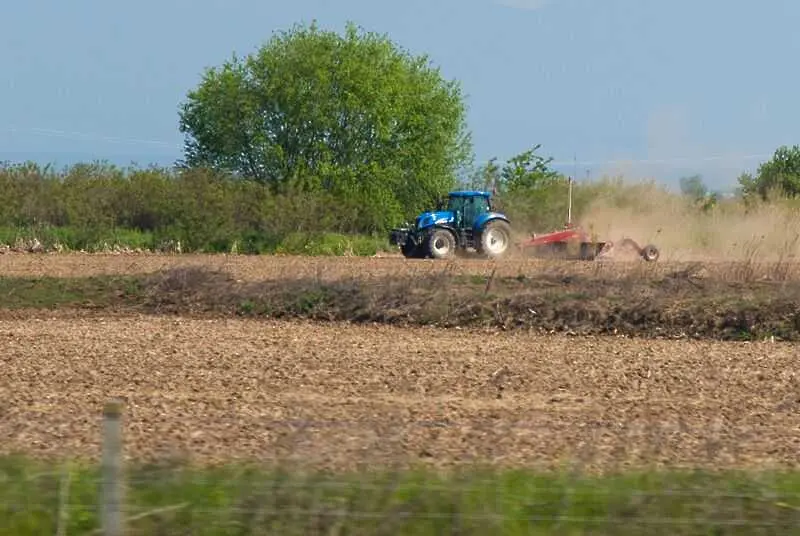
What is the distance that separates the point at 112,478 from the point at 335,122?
169ft

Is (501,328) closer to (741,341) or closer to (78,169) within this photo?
(741,341)

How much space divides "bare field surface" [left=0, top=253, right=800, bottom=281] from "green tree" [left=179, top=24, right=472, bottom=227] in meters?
17.9

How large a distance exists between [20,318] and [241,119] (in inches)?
1383

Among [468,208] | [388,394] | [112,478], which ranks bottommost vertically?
[388,394]

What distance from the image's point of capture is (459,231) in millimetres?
38844

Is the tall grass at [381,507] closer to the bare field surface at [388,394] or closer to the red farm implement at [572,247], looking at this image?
the bare field surface at [388,394]

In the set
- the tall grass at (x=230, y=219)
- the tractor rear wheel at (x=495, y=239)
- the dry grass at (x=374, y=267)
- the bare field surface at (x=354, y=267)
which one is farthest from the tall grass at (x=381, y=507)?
the tall grass at (x=230, y=219)

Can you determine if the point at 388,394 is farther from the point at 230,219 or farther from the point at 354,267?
the point at 230,219

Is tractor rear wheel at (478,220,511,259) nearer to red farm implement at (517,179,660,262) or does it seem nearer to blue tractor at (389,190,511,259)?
blue tractor at (389,190,511,259)

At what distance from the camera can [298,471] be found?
7250mm

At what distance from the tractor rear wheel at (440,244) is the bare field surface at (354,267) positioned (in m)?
0.75

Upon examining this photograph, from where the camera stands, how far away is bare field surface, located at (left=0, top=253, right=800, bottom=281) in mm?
25969

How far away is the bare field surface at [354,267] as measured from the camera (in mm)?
25969

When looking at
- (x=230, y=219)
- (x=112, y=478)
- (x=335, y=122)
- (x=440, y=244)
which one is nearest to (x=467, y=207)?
(x=440, y=244)
